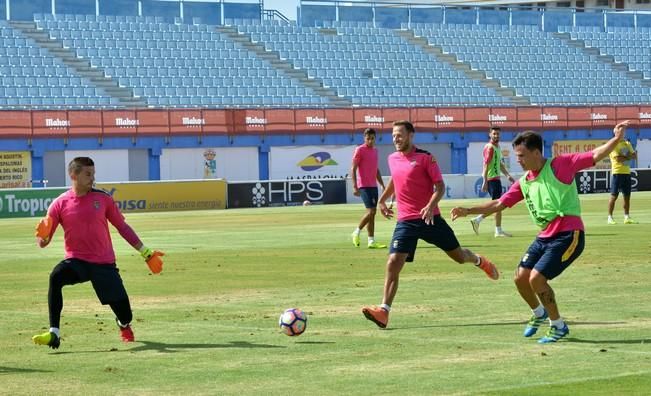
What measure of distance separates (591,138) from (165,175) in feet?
71.3

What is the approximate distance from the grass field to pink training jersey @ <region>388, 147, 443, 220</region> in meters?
1.20

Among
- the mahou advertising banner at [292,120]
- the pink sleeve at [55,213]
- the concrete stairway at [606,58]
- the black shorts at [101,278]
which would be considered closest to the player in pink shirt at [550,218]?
the black shorts at [101,278]

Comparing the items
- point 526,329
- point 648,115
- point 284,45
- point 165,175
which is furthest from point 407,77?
point 526,329

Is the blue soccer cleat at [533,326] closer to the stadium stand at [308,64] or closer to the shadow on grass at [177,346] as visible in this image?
the shadow on grass at [177,346]

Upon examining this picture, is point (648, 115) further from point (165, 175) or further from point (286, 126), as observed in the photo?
point (165, 175)

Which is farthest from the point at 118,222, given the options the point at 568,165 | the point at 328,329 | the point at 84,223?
the point at 568,165

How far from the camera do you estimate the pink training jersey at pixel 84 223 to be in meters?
12.4

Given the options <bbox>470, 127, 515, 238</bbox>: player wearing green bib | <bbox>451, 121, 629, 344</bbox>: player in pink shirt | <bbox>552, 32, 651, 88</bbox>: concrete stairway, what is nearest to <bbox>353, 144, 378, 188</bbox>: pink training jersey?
<bbox>470, 127, 515, 238</bbox>: player wearing green bib

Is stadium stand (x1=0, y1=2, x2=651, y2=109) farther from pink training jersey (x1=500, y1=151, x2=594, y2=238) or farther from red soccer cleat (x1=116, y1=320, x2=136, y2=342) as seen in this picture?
pink training jersey (x1=500, y1=151, x2=594, y2=238)

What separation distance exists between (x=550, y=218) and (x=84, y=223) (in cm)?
436

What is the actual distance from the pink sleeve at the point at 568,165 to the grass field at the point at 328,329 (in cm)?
146

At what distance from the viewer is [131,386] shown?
9.67 meters

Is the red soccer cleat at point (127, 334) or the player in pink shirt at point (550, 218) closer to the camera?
the player in pink shirt at point (550, 218)

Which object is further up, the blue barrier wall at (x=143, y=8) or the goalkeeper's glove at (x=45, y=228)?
the blue barrier wall at (x=143, y=8)
